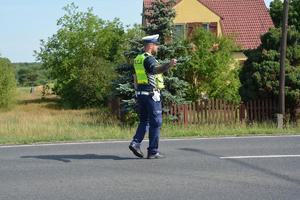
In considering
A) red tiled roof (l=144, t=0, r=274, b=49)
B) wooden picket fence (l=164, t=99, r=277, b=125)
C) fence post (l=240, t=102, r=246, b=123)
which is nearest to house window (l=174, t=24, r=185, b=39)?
wooden picket fence (l=164, t=99, r=277, b=125)

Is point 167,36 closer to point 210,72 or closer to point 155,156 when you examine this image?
point 210,72

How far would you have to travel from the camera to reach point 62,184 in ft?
23.5

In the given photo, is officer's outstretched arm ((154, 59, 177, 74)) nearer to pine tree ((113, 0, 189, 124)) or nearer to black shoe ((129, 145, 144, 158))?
black shoe ((129, 145, 144, 158))

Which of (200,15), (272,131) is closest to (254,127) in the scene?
(272,131)

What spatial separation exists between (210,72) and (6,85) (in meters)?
16.6

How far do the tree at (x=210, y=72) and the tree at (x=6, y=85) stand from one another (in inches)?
614

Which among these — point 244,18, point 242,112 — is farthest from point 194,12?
point 242,112

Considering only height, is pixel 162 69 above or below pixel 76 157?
above

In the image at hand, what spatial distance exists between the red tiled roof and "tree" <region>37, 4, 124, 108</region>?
3.74 m

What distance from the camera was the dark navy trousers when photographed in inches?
344

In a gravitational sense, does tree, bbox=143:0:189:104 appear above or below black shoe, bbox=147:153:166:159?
above

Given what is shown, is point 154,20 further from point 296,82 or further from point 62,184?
point 62,184

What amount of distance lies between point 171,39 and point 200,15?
18330 mm

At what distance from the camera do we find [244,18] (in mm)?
38688
